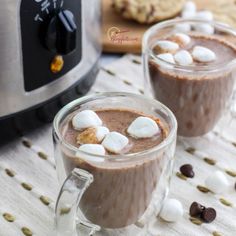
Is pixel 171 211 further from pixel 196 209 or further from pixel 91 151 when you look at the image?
pixel 91 151

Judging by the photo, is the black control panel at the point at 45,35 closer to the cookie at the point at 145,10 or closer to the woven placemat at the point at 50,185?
the woven placemat at the point at 50,185

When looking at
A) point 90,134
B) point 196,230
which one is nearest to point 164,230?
point 196,230

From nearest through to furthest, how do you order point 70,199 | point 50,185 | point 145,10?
point 70,199 → point 50,185 → point 145,10

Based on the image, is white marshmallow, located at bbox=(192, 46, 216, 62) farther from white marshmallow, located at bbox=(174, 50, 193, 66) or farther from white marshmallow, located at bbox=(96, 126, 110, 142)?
white marshmallow, located at bbox=(96, 126, 110, 142)

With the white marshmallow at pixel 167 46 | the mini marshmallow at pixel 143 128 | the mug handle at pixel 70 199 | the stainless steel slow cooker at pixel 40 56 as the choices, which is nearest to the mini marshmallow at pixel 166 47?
the white marshmallow at pixel 167 46

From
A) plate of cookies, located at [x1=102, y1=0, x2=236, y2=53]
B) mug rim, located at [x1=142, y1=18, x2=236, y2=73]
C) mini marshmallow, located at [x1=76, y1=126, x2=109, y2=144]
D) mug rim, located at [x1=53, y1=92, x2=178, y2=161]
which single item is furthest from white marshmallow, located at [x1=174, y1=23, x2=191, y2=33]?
mini marshmallow, located at [x1=76, y1=126, x2=109, y2=144]

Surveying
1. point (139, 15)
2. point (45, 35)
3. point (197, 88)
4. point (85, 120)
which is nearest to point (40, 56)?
point (45, 35)

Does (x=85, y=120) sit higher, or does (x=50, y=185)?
(x=85, y=120)
